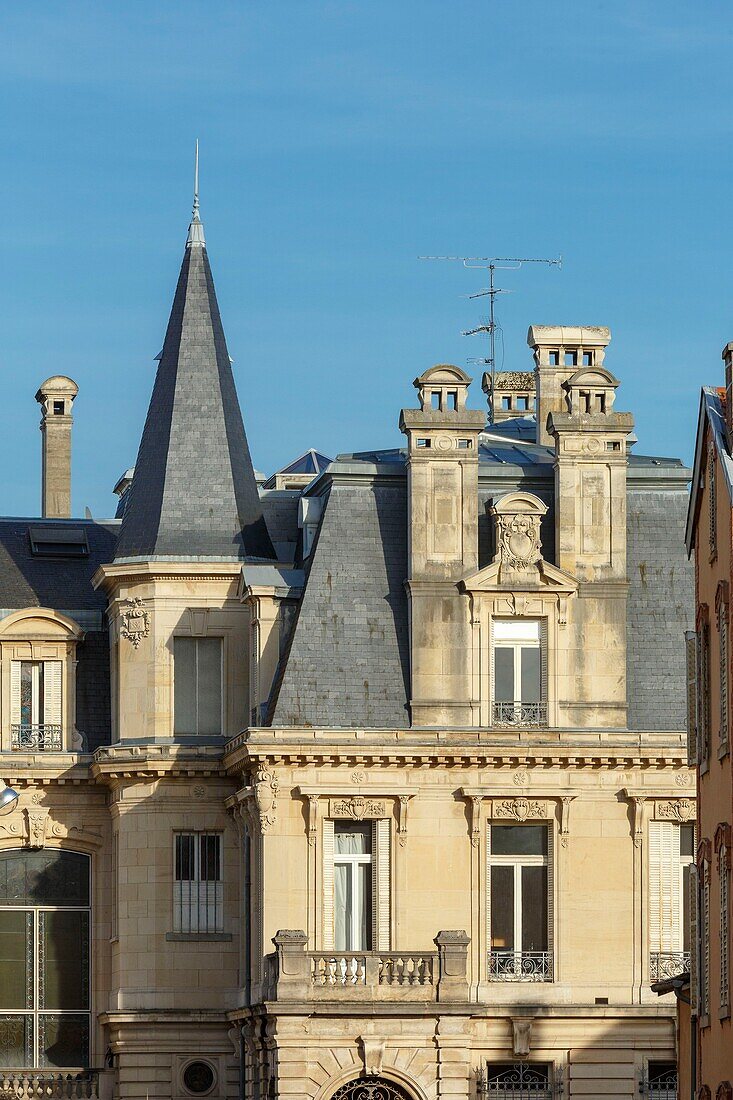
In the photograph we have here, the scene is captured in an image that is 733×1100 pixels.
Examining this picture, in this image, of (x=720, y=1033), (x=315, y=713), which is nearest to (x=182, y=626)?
(x=315, y=713)

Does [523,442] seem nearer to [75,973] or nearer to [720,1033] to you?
[75,973]

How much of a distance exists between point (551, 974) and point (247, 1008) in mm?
6236

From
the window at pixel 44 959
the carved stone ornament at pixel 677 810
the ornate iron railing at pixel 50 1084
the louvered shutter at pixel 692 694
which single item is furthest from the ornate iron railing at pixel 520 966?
the window at pixel 44 959

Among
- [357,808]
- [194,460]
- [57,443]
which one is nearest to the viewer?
[357,808]

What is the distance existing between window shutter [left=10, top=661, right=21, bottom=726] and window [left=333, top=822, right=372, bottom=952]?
8.77m

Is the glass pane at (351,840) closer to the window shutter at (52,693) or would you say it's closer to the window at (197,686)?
the window at (197,686)

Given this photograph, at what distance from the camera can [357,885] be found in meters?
63.3

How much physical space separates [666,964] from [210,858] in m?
10.1

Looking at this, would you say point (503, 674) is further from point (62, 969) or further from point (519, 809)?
point (62, 969)

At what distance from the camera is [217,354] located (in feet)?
227

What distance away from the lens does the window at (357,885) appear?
6284cm

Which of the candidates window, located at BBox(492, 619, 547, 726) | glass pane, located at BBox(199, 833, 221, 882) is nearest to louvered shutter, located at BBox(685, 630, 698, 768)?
window, located at BBox(492, 619, 547, 726)

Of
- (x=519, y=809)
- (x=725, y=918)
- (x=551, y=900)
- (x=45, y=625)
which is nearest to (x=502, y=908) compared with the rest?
(x=551, y=900)

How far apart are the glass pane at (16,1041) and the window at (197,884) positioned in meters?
4.38
